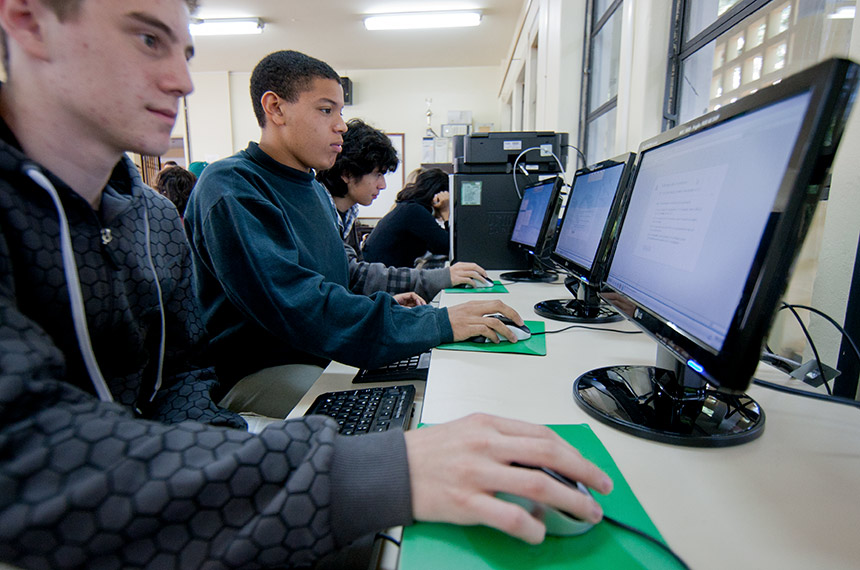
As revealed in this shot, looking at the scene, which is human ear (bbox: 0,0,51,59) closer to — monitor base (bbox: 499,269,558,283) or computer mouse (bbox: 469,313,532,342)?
computer mouse (bbox: 469,313,532,342)

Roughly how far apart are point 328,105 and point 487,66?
5435 mm

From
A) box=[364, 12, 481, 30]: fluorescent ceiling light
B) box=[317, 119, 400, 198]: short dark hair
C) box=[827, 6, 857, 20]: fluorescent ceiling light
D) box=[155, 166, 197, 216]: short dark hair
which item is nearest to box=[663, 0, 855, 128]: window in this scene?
box=[827, 6, 857, 20]: fluorescent ceiling light

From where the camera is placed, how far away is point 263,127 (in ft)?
4.54

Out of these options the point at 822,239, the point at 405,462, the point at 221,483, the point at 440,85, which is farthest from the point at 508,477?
the point at 440,85

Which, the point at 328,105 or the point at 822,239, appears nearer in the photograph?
the point at 822,239

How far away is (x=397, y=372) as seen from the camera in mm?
977

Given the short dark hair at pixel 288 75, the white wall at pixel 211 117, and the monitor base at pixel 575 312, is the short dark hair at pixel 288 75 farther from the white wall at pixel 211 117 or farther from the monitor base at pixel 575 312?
the white wall at pixel 211 117

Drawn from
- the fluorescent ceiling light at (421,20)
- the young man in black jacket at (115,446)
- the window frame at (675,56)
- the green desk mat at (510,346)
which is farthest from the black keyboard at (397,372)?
the fluorescent ceiling light at (421,20)

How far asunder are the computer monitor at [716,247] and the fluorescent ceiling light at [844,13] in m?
0.66

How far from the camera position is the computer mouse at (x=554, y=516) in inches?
15.3

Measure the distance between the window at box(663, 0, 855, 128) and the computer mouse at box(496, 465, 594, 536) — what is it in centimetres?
80

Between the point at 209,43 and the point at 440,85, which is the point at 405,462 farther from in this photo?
the point at 440,85

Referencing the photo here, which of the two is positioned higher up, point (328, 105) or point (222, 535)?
point (328, 105)

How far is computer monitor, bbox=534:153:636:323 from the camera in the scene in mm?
999
